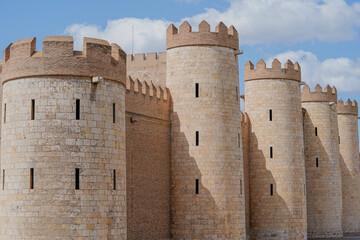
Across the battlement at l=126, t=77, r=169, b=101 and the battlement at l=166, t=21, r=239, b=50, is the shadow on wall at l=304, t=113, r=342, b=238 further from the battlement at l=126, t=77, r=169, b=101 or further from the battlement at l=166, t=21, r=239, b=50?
the battlement at l=126, t=77, r=169, b=101

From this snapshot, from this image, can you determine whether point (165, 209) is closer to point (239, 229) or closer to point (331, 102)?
point (239, 229)

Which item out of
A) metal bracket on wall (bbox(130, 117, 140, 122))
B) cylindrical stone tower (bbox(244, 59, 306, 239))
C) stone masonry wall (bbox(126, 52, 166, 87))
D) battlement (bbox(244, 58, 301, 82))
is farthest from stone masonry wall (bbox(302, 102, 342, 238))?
metal bracket on wall (bbox(130, 117, 140, 122))

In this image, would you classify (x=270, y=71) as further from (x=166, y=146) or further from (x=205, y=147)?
(x=166, y=146)

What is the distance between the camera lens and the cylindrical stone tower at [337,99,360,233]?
48938 mm

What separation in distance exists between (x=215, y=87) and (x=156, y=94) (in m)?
2.84

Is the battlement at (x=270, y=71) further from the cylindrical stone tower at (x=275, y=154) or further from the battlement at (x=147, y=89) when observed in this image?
the battlement at (x=147, y=89)

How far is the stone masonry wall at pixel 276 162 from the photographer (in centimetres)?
3478

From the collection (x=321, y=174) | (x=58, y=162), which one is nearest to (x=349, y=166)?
(x=321, y=174)

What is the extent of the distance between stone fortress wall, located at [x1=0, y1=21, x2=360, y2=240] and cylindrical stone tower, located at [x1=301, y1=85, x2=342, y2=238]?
83 mm

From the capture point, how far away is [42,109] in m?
19.0

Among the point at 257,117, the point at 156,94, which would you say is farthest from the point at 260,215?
the point at 156,94

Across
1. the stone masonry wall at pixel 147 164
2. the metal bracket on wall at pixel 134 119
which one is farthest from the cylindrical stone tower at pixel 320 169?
the metal bracket on wall at pixel 134 119

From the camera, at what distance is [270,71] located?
36031 mm

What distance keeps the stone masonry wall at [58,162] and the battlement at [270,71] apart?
17853mm
